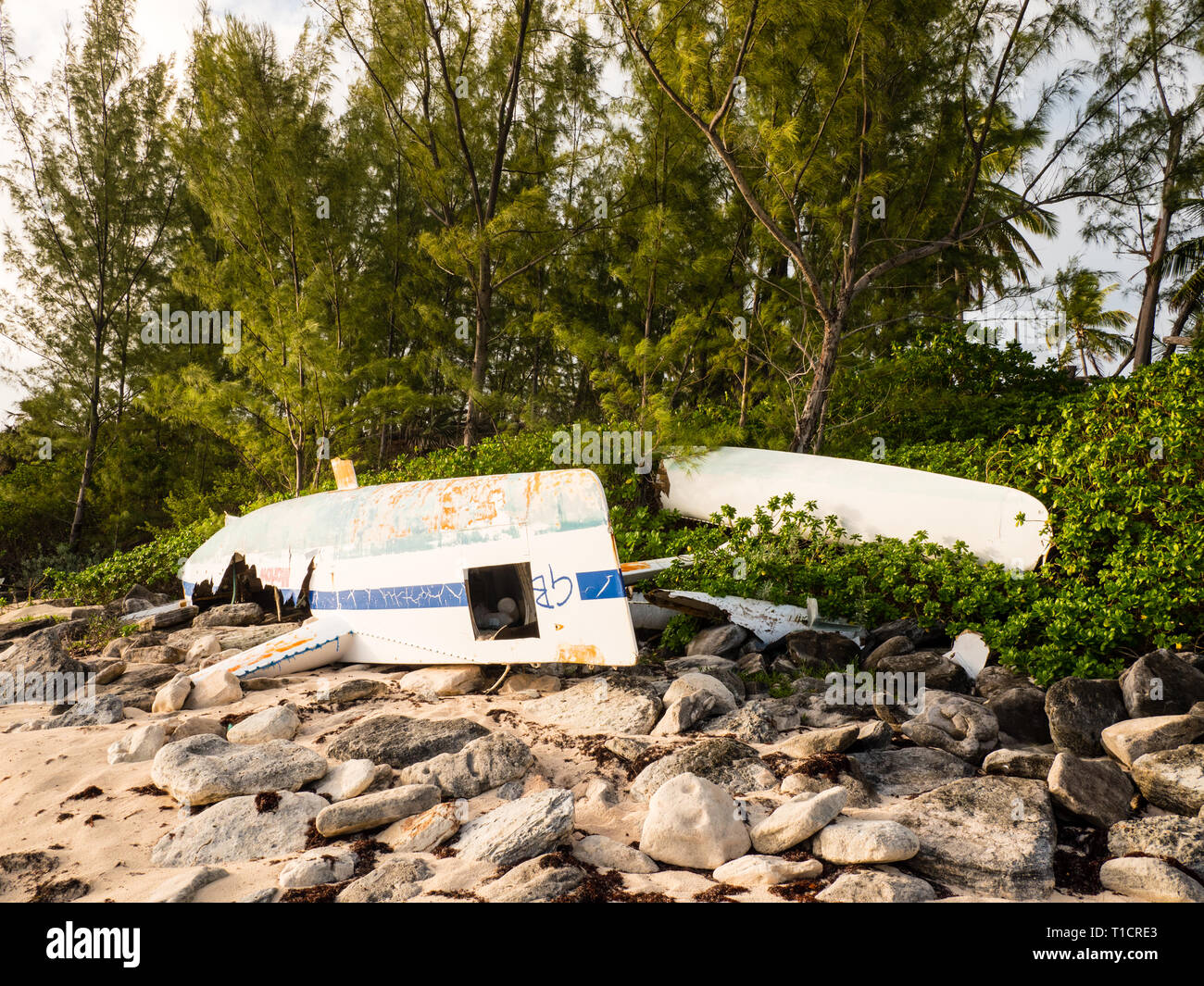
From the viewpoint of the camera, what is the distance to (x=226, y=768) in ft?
13.5

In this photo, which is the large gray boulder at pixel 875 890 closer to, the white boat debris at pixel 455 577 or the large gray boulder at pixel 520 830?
the large gray boulder at pixel 520 830

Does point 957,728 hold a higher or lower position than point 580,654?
lower

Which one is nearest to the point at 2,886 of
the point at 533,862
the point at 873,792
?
the point at 533,862

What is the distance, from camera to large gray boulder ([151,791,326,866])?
3518 mm

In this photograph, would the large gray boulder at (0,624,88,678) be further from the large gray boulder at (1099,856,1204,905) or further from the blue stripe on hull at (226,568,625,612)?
the large gray boulder at (1099,856,1204,905)

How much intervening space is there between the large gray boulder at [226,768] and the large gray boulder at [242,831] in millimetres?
193

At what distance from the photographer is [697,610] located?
7141mm

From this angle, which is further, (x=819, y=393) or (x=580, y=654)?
(x=819, y=393)

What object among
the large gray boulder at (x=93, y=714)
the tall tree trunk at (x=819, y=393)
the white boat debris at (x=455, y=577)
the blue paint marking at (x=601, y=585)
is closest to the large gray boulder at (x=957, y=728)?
the white boat debris at (x=455, y=577)

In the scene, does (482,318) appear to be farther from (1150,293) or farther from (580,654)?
(1150,293)

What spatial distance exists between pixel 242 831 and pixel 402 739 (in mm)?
1196

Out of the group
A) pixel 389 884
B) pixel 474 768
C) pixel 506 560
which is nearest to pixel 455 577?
pixel 506 560

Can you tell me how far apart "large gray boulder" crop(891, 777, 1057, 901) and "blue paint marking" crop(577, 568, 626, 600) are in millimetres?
2561

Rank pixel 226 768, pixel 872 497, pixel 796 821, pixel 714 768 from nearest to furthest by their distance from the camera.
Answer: pixel 796 821, pixel 226 768, pixel 714 768, pixel 872 497
